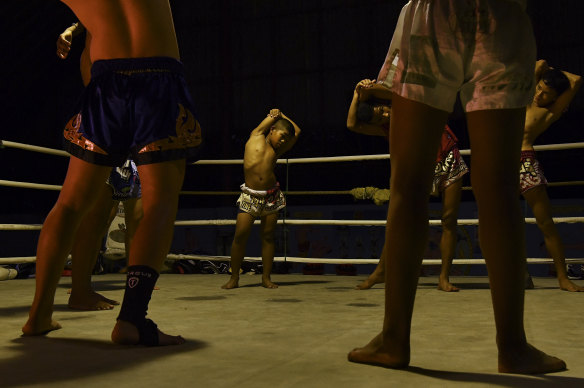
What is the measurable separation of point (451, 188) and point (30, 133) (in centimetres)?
937

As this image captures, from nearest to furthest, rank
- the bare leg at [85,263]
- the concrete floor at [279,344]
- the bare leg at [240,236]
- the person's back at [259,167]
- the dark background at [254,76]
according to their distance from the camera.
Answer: the concrete floor at [279,344] < the bare leg at [85,263] < the bare leg at [240,236] < the person's back at [259,167] < the dark background at [254,76]

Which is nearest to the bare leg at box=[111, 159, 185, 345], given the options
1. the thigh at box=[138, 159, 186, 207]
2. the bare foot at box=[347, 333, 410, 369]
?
the thigh at box=[138, 159, 186, 207]

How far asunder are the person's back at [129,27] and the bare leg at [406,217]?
646 mm

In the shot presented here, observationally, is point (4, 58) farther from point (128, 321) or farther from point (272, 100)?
point (128, 321)

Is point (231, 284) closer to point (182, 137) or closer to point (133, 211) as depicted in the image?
point (133, 211)

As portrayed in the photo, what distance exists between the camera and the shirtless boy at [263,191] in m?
3.21

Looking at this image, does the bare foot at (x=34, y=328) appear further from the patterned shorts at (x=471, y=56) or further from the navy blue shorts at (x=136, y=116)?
the patterned shorts at (x=471, y=56)

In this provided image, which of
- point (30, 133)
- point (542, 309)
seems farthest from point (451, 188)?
point (30, 133)

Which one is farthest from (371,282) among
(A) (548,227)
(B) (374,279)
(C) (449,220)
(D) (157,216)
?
(D) (157,216)

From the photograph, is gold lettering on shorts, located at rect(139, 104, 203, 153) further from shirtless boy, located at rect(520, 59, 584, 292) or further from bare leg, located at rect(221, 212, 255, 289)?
shirtless boy, located at rect(520, 59, 584, 292)

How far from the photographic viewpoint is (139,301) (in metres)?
1.33

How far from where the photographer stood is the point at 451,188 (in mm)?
2932

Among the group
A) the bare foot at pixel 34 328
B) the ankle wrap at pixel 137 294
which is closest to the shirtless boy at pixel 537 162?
the ankle wrap at pixel 137 294

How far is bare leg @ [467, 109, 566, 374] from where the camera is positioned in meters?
1.12
